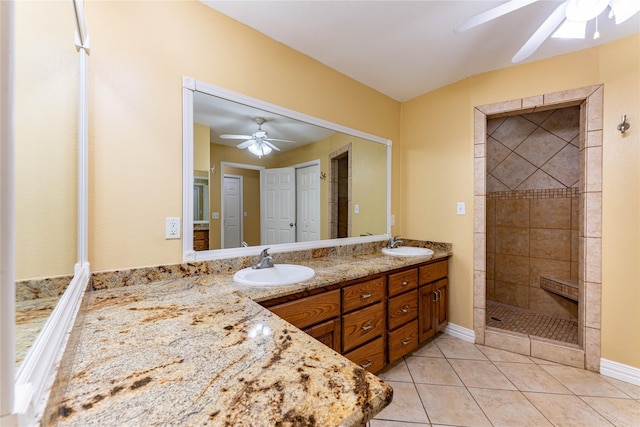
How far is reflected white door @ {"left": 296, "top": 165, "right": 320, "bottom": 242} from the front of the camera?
1.95m

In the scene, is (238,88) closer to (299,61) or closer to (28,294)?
(299,61)

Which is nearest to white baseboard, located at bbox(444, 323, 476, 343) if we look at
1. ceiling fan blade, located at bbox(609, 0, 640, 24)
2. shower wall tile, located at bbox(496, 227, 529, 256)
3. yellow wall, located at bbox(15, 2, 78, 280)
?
shower wall tile, located at bbox(496, 227, 529, 256)

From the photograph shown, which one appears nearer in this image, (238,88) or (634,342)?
(238,88)

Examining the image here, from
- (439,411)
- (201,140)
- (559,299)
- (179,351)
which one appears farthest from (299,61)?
(559,299)

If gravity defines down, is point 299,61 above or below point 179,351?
above

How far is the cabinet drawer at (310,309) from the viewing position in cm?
119

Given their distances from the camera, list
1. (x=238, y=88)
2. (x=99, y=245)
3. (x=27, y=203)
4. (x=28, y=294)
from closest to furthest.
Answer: (x=28, y=294) → (x=27, y=203) → (x=99, y=245) → (x=238, y=88)

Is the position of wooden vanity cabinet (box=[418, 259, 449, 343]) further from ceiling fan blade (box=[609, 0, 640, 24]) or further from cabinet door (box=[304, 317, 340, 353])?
ceiling fan blade (box=[609, 0, 640, 24])

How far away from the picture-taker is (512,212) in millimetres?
2977

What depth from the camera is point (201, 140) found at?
1453mm

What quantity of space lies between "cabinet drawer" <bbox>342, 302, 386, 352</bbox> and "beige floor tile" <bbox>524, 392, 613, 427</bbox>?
0.96 m

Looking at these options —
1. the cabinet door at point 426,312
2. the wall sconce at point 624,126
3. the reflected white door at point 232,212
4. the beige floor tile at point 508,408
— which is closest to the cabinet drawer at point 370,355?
the cabinet door at point 426,312

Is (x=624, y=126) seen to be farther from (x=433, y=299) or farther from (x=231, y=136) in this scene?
(x=231, y=136)

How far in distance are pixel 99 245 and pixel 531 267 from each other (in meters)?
3.82
